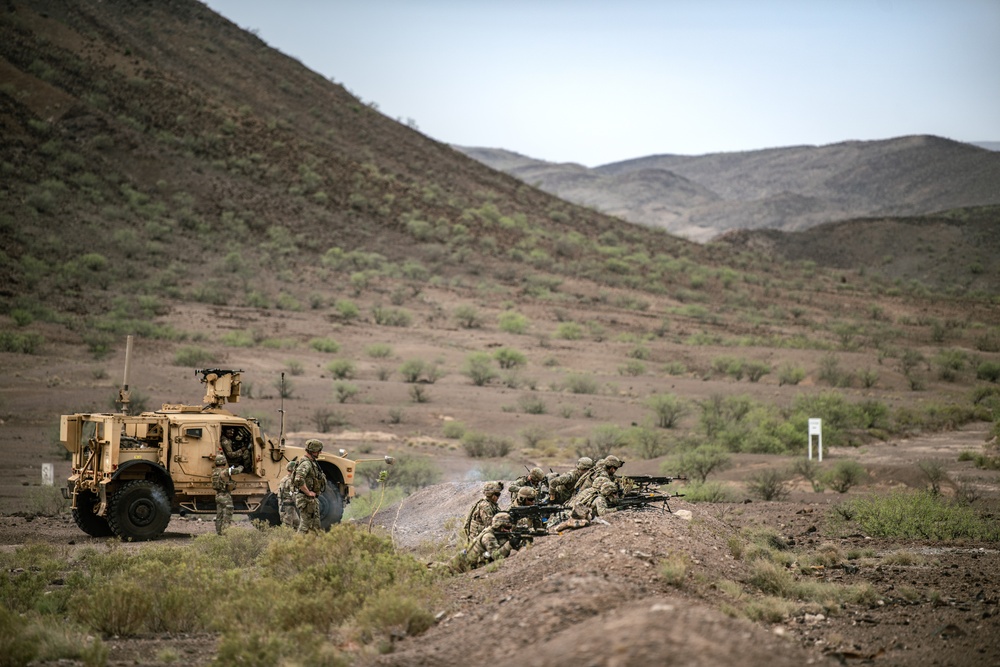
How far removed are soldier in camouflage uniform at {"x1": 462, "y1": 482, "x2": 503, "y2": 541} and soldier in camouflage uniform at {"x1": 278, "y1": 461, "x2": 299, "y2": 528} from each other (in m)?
2.74

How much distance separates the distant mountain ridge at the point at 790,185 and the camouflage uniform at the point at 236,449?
335 feet

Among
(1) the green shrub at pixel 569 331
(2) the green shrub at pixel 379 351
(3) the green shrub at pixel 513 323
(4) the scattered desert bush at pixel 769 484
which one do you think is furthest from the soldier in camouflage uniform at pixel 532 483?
(3) the green shrub at pixel 513 323

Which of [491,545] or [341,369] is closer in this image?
[491,545]

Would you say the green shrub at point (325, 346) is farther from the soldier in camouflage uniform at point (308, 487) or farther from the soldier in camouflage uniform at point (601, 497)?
the soldier in camouflage uniform at point (601, 497)

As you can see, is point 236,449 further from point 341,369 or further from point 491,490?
point 341,369

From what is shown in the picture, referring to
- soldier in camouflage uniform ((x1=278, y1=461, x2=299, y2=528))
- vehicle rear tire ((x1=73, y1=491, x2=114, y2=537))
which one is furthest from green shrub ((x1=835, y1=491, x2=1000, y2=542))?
vehicle rear tire ((x1=73, y1=491, x2=114, y2=537))

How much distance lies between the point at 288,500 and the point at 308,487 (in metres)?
0.44

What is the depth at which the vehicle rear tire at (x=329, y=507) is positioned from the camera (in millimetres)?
16672

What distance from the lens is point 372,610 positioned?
391 inches

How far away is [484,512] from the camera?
1359 centimetres

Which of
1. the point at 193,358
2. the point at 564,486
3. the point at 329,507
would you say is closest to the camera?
the point at 564,486

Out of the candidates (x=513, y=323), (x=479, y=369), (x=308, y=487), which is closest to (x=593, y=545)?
(x=308, y=487)

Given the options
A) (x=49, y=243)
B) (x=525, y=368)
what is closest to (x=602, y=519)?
(x=525, y=368)

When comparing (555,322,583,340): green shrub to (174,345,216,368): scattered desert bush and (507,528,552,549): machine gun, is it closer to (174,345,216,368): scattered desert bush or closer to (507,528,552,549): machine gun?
(174,345,216,368): scattered desert bush
